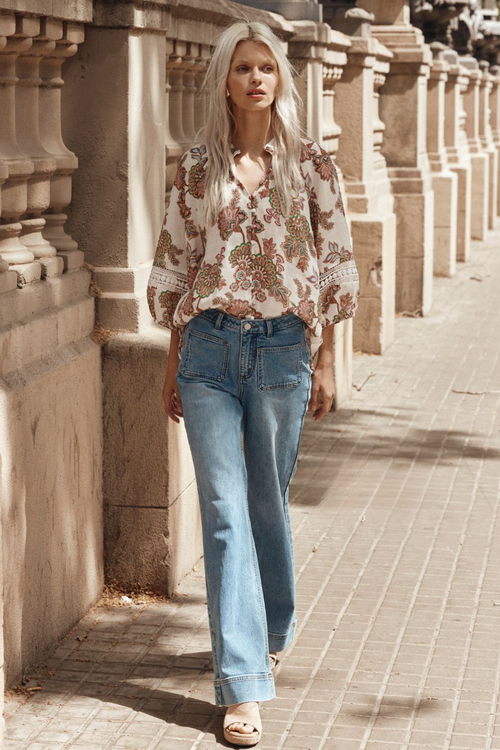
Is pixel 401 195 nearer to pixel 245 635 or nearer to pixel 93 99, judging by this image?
pixel 93 99

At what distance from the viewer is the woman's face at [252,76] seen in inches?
149

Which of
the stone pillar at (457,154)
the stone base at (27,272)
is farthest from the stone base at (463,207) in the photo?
the stone base at (27,272)

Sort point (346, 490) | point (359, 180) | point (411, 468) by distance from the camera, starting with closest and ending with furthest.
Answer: point (346, 490) < point (411, 468) < point (359, 180)

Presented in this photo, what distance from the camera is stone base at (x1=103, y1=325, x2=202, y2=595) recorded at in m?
4.88

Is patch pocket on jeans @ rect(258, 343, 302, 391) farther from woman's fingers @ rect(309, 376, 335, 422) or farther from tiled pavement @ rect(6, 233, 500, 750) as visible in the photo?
tiled pavement @ rect(6, 233, 500, 750)

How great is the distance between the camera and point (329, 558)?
5570 millimetres

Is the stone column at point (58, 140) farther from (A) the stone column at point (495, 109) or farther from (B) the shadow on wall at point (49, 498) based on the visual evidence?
(A) the stone column at point (495, 109)

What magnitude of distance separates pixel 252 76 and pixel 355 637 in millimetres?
1993

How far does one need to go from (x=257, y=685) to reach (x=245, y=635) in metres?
0.15

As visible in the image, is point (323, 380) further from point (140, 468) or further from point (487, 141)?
point (487, 141)

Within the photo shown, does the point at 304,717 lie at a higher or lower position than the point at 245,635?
lower

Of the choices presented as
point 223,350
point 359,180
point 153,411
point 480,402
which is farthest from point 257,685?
point 359,180

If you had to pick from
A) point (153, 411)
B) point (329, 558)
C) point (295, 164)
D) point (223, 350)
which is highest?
point (295, 164)

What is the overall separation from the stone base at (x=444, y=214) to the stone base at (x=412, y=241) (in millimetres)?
2569
